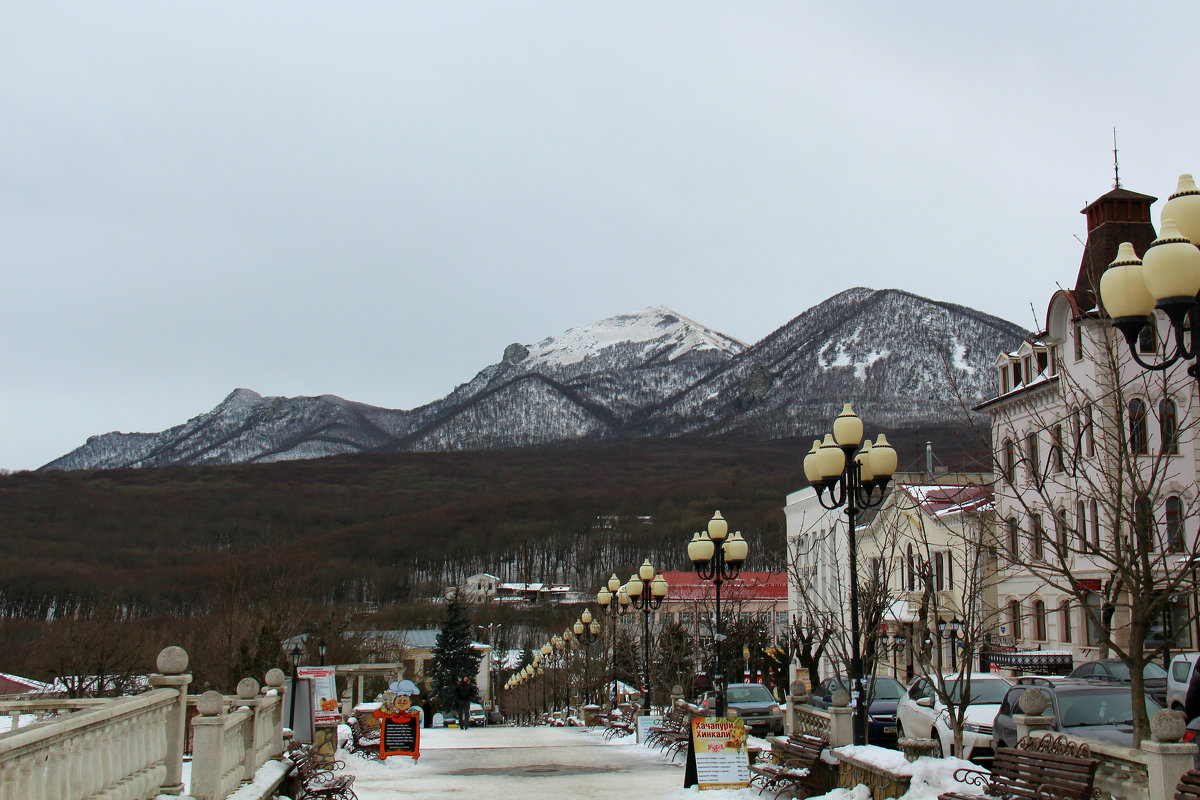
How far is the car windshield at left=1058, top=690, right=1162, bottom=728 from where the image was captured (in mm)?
14367

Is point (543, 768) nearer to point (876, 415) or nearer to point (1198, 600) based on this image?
point (1198, 600)

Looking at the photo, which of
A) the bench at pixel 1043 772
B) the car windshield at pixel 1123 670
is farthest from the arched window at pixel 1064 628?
the bench at pixel 1043 772

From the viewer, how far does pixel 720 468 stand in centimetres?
19375

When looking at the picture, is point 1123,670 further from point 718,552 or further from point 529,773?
point 529,773

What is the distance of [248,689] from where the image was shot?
52.1ft

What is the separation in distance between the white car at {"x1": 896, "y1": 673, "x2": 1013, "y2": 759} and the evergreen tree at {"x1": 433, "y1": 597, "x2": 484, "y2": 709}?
74.5m

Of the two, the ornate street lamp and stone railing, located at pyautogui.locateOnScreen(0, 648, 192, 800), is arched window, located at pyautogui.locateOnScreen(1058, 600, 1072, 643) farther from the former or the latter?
stone railing, located at pyautogui.locateOnScreen(0, 648, 192, 800)

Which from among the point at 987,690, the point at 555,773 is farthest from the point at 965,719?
the point at 555,773

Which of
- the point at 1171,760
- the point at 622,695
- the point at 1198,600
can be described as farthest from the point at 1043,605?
the point at 1171,760

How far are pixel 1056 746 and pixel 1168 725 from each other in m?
1.92

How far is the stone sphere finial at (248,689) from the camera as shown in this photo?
1571cm

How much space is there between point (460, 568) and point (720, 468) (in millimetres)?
50010

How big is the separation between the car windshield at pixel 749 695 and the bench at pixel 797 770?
11.2 m

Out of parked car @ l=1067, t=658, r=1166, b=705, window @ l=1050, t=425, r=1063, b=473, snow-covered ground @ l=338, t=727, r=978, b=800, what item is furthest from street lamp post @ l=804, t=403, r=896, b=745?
parked car @ l=1067, t=658, r=1166, b=705
